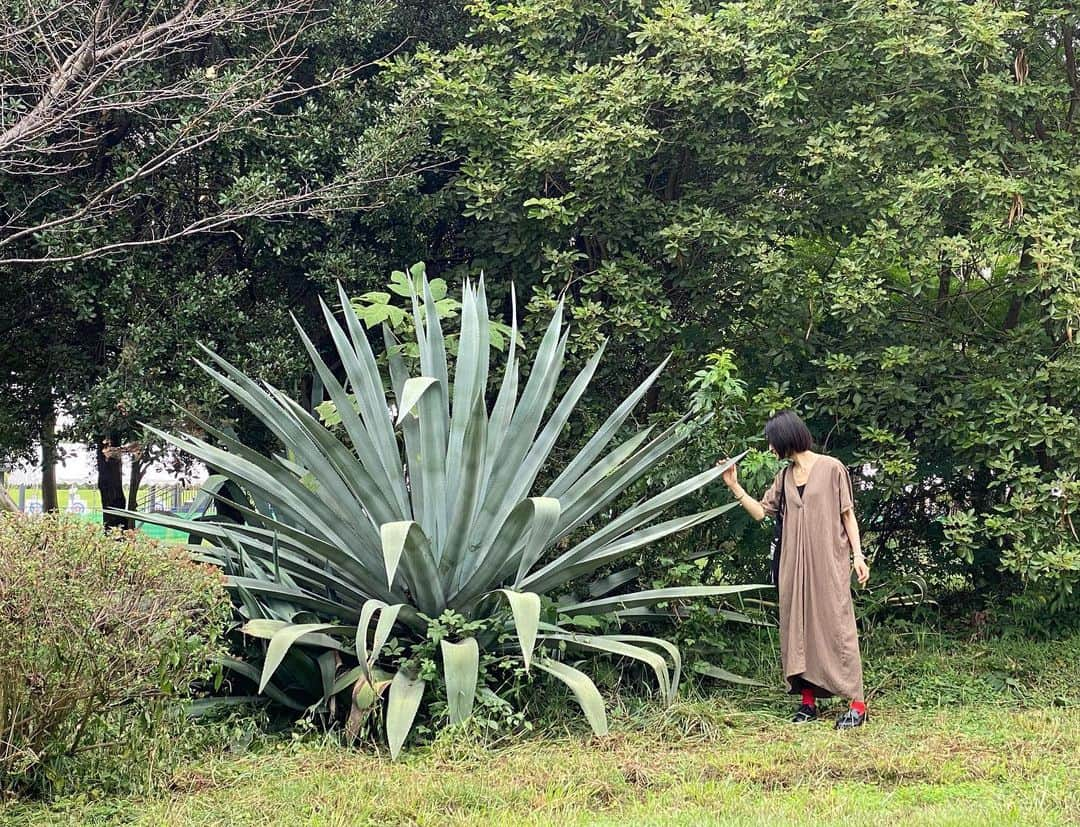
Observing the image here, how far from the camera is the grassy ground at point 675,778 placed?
3.70 m

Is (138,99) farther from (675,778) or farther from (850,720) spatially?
(850,720)

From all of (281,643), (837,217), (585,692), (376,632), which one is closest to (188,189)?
(281,643)

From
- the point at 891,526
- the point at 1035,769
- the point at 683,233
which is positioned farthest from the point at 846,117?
the point at 1035,769

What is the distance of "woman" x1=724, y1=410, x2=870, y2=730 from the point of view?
17.4 ft

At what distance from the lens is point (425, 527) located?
539 centimetres

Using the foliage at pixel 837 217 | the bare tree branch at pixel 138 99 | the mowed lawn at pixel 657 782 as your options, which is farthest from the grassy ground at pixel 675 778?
the bare tree branch at pixel 138 99

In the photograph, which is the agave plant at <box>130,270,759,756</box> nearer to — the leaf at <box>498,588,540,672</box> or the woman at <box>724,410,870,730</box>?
the leaf at <box>498,588,540,672</box>

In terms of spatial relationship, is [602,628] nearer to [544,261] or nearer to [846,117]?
[544,261]

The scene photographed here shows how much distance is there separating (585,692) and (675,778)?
2.21ft

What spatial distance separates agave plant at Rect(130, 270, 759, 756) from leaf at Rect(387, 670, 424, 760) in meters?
0.02

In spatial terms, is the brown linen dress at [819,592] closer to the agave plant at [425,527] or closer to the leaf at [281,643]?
the agave plant at [425,527]

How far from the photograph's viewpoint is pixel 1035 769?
14.1 feet

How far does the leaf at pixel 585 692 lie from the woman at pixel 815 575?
1.13 meters

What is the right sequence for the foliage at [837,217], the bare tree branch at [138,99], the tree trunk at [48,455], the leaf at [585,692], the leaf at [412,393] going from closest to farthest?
1. the leaf at [585,692]
2. the leaf at [412,393]
3. the foliage at [837,217]
4. the bare tree branch at [138,99]
5. the tree trunk at [48,455]
